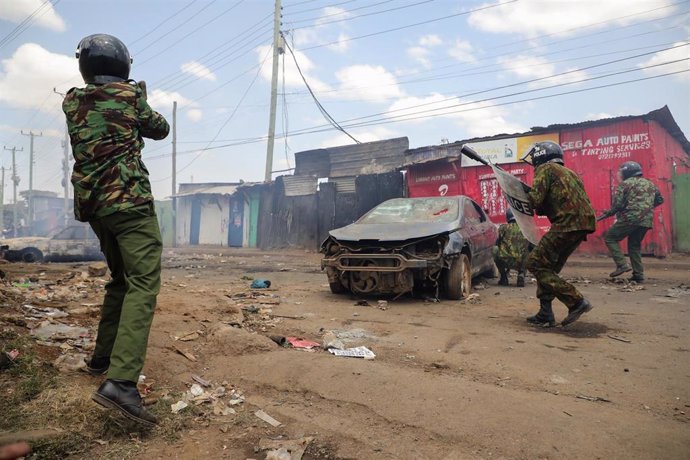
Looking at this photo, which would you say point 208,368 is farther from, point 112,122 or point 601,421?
point 601,421

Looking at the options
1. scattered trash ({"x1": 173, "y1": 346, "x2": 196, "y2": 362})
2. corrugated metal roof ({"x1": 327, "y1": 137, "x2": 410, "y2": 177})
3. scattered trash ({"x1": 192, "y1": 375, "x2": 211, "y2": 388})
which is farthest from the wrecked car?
scattered trash ({"x1": 192, "y1": 375, "x2": 211, "y2": 388})

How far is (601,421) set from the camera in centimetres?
207

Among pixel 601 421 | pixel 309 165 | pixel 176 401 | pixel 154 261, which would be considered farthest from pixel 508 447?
pixel 309 165

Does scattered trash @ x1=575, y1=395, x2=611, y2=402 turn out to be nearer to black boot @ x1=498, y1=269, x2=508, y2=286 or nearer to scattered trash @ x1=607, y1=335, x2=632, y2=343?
scattered trash @ x1=607, y1=335, x2=632, y2=343

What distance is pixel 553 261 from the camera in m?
3.98

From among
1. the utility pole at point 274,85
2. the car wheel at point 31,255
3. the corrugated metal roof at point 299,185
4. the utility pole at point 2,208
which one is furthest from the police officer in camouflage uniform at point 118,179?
the utility pole at point 2,208

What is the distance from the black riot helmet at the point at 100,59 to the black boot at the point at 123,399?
1498 millimetres

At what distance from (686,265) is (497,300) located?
6.70 metres

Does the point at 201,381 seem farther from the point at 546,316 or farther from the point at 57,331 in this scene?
the point at 546,316

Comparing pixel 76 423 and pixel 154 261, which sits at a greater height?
pixel 154 261

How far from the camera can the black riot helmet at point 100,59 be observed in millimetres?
2248

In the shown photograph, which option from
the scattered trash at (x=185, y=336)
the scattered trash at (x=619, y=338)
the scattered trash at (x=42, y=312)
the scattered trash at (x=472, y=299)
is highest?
the scattered trash at (x=42, y=312)

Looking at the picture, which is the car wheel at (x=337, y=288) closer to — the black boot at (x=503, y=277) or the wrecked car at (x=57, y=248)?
the black boot at (x=503, y=277)

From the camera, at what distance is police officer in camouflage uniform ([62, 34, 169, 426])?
2035 millimetres
